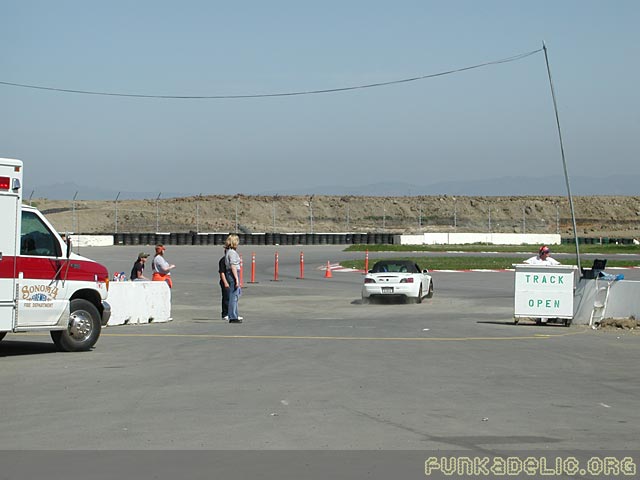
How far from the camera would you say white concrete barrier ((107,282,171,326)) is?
21734 millimetres

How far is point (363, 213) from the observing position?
15050 centimetres

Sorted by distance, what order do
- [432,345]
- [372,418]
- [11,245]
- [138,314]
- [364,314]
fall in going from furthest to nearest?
[364,314] → [138,314] → [432,345] → [11,245] → [372,418]

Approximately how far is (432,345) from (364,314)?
7.59m

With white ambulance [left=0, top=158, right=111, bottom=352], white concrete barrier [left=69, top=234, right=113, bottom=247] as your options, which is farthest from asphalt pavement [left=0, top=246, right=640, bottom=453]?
white concrete barrier [left=69, top=234, right=113, bottom=247]

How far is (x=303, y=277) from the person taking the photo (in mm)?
40625

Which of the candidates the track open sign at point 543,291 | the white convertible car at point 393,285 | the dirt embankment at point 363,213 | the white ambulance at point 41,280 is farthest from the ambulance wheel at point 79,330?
the dirt embankment at point 363,213

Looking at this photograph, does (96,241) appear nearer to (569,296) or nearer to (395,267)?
(395,267)

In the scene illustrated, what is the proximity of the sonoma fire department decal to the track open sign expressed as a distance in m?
10.2

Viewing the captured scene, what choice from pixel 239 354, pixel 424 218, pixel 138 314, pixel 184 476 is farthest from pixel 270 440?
pixel 424 218

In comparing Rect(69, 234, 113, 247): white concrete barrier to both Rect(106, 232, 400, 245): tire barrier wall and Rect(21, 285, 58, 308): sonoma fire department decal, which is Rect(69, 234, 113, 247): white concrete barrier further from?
Rect(21, 285, 58, 308): sonoma fire department decal

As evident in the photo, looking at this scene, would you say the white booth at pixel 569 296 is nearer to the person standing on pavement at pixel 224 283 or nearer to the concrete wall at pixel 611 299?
the concrete wall at pixel 611 299

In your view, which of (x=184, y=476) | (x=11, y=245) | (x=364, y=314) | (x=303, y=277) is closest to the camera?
(x=184, y=476)

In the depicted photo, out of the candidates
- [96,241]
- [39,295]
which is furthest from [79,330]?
[96,241]

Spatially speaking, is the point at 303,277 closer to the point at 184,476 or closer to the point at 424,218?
the point at 184,476
